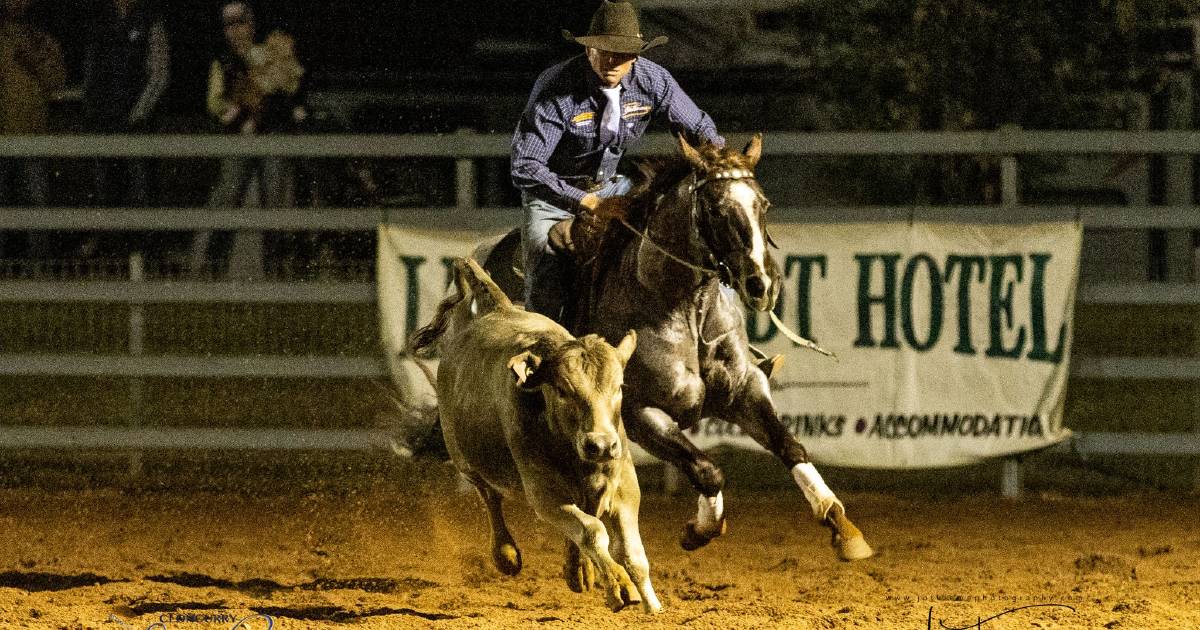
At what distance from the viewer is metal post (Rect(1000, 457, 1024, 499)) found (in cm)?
868

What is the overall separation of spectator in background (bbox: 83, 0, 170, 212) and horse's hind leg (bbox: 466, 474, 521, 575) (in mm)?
5149

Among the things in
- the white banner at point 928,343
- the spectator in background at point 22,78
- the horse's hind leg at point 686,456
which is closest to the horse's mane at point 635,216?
the horse's hind leg at point 686,456

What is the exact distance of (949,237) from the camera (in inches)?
336

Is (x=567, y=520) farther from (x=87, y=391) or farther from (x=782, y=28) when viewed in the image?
(x=782, y=28)

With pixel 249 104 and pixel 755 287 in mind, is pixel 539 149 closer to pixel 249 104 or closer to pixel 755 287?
pixel 755 287

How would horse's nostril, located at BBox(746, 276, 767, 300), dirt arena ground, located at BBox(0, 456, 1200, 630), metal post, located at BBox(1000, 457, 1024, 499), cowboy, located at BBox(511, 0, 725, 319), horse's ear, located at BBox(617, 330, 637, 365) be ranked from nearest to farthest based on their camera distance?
horse's ear, located at BBox(617, 330, 637, 365), horse's nostril, located at BBox(746, 276, 767, 300), dirt arena ground, located at BBox(0, 456, 1200, 630), cowboy, located at BBox(511, 0, 725, 319), metal post, located at BBox(1000, 457, 1024, 499)

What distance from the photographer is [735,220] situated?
568cm

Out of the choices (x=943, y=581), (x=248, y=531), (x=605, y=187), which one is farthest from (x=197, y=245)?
(x=943, y=581)

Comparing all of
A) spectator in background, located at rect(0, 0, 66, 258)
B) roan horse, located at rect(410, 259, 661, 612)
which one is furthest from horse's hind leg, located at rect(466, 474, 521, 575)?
spectator in background, located at rect(0, 0, 66, 258)

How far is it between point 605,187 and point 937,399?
2679 mm

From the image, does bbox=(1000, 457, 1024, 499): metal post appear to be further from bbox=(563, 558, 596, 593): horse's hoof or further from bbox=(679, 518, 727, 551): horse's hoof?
bbox=(563, 558, 596, 593): horse's hoof

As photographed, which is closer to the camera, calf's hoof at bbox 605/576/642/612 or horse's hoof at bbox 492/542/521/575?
calf's hoof at bbox 605/576/642/612

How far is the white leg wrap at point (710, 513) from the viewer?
6121 millimetres

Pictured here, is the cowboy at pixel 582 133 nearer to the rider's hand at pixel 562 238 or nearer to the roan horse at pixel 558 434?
the rider's hand at pixel 562 238
